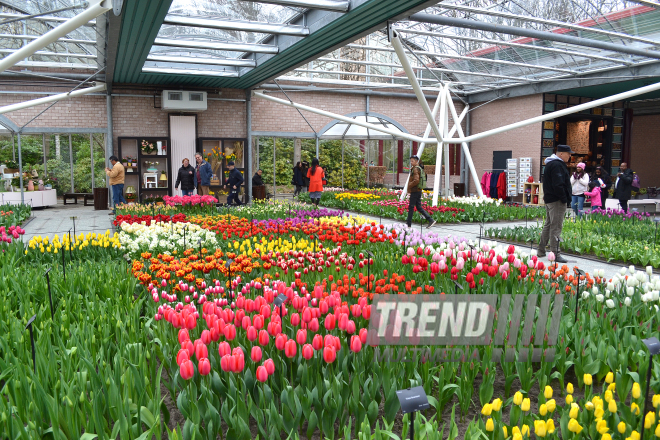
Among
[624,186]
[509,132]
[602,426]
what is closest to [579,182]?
[624,186]

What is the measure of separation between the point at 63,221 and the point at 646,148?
25665 millimetres

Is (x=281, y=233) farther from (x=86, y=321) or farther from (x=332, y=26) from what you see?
(x=332, y=26)

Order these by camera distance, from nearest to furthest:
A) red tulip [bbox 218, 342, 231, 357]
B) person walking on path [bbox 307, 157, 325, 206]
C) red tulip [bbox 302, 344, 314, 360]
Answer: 1. red tulip [bbox 218, 342, 231, 357]
2. red tulip [bbox 302, 344, 314, 360]
3. person walking on path [bbox 307, 157, 325, 206]

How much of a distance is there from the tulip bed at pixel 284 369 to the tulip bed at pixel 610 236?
12.9 feet

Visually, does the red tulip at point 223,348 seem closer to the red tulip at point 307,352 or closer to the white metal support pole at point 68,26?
the red tulip at point 307,352

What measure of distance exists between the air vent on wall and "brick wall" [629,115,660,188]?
804 inches

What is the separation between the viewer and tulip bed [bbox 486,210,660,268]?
7.16 m

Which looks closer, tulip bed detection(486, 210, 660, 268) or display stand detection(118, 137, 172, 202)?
tulip bed detection(486, 210, 660, 268)

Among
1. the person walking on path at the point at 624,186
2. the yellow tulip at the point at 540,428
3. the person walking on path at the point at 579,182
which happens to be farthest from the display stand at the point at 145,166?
the yellow tulip at the point at 540,428

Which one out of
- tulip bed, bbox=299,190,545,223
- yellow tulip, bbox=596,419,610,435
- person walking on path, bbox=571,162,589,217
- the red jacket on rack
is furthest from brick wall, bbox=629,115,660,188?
yellow tulip, bbox=596,419,610,435

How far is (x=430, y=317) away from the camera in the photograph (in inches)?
114

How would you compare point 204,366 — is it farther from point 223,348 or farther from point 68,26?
point 68,26

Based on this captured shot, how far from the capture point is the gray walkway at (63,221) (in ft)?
34.5

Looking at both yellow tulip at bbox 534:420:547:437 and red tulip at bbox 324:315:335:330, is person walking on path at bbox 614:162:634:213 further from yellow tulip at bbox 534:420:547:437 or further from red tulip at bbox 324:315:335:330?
yellow tulip at bbox 534:420:547:437
